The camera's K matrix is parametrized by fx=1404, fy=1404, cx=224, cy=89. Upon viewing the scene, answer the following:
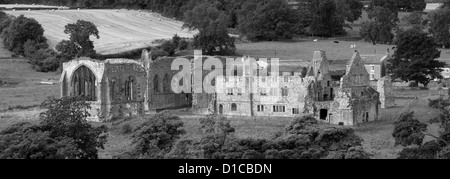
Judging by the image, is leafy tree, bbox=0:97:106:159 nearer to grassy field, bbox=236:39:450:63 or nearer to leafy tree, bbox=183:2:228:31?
grassy field, bbox=236:39:450:63

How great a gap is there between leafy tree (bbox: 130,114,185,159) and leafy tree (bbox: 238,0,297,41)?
171 feet

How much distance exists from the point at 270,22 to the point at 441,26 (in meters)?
15.2

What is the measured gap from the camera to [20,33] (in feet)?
397

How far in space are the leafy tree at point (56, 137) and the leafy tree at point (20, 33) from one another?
42.0m

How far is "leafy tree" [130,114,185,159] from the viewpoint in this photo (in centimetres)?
→ 6806

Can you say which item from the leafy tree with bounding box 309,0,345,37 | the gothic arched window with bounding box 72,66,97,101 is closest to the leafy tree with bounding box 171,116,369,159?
the gothic arched window with bounding box 72,66,97,101

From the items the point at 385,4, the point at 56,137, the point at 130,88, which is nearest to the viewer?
the point at 56,137

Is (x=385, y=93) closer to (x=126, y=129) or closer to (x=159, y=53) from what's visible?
(x=126, y=129)

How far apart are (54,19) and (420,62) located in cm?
5291

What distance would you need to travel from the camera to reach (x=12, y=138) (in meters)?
67.9

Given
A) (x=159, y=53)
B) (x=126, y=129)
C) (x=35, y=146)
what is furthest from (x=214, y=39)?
(x=35, y=146)

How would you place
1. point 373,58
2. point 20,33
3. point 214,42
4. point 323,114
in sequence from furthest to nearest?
point 20,33
point 214,42
point 373,58
point 323,114

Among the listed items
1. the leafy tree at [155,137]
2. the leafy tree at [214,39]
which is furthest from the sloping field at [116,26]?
the leafy tree at [155,137]

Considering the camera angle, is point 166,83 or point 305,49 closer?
point 166,83
